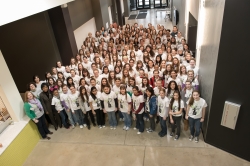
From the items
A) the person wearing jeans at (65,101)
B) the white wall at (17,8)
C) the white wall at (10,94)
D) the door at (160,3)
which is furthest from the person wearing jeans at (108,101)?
the door at (160,3)

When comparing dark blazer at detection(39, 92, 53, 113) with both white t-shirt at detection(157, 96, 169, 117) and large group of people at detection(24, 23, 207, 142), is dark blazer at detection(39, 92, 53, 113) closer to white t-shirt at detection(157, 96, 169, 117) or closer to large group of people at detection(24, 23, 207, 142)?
large group of people at detection(24, 23, 207, 142)

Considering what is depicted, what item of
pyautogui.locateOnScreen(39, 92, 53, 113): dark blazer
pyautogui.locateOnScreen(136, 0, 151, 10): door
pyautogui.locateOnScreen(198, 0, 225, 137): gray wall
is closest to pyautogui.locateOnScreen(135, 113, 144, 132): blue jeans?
pyautogui.locateOnScreen(198, 0, 225, 137): gray wall

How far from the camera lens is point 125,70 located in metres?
5.97

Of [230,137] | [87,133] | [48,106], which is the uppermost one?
[48,106]

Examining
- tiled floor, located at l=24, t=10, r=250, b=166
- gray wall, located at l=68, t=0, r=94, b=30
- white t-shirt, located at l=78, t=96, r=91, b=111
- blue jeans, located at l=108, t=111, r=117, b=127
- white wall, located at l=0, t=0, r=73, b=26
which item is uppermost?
white wall, located at l=0, t=0, r=73, b=26

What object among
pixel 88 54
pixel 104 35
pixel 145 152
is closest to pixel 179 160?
pixel 145 152

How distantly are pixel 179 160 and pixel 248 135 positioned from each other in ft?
5.21

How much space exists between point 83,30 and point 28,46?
150 inches

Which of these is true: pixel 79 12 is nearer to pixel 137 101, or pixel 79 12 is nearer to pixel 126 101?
pixel 126 101

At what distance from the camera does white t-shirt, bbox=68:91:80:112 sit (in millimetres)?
5418

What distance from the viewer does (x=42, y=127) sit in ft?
18.7

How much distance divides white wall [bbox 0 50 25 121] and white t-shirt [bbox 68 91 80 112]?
1318 millimetres

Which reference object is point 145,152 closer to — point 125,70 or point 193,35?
point 125,70

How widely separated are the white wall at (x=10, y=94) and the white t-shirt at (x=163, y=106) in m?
3.72
